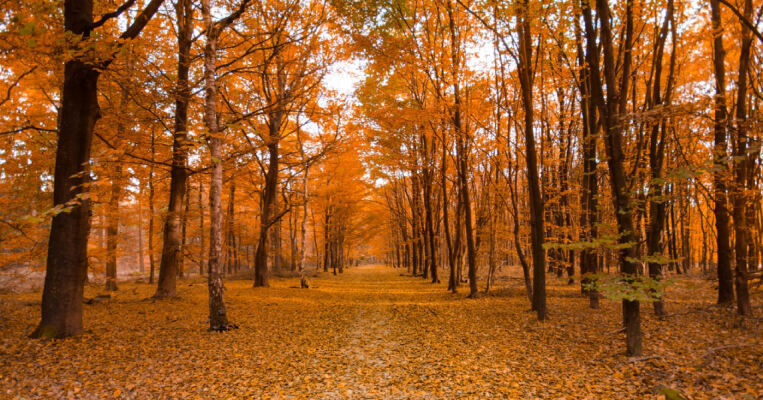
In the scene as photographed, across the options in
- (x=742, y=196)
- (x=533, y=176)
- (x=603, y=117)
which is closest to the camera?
(x=603, y=117)

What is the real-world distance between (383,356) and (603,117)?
5469 millimetres

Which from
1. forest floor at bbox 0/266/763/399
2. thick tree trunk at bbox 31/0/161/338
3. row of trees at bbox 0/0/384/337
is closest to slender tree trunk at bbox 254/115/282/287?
row of trees at bbox 0/0/384/337

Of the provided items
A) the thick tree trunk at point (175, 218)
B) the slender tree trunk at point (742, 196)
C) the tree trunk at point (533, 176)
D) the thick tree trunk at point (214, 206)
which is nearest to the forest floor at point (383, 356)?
the thick tree trunk at point (214, 206)

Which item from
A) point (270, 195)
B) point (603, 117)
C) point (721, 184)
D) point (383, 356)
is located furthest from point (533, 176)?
point (270, 195)

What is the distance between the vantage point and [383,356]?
6.12 m

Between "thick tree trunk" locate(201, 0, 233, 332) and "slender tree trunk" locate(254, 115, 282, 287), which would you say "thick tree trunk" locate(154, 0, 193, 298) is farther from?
"slender tree trunk" locate(254, 115, 282, 287)

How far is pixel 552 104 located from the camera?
638 inches

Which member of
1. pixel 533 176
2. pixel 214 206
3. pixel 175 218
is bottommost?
pixel 175 218

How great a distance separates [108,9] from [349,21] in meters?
6.73

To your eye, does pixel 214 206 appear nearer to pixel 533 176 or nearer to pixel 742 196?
pixel 533 176

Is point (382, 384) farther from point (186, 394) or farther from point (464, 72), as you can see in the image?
point (464, 72)

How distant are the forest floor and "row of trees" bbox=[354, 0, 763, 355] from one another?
3.03 ft

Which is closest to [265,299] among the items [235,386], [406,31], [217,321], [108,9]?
[217,321]

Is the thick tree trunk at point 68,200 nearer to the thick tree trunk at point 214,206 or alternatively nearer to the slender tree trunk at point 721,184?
the thick tree trunk at point 214,206
